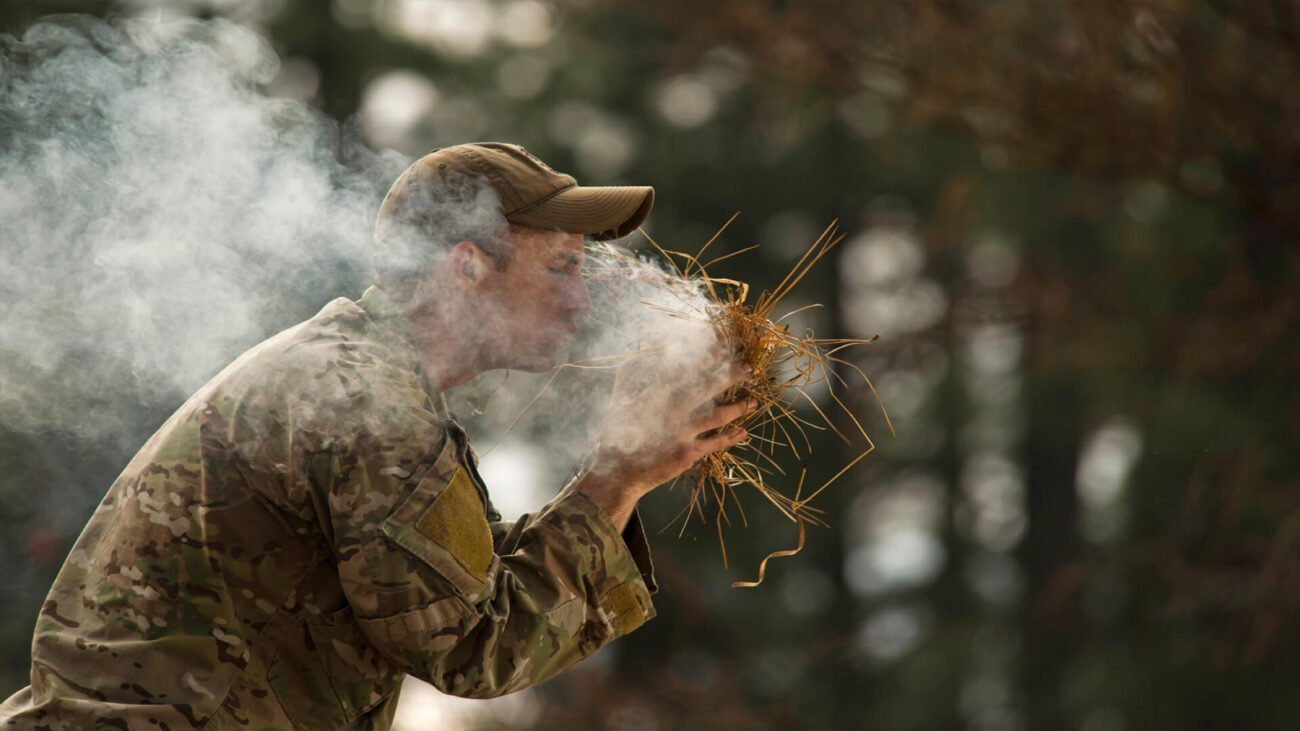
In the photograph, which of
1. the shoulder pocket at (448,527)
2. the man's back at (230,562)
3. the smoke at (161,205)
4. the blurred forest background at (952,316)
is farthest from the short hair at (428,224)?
the blurred forest background at (952,316)

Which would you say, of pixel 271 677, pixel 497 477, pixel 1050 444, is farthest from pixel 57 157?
pixel 1050 444

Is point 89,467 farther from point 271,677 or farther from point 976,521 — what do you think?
point 976,521

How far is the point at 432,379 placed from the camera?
273 cm

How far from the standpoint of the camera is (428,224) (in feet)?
8.87

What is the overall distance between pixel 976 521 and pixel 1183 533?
3501mm

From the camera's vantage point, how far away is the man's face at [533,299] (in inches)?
109

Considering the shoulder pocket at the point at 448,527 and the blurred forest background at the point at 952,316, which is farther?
the blurred forest background at the point at 952,316

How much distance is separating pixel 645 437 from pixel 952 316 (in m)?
7.01

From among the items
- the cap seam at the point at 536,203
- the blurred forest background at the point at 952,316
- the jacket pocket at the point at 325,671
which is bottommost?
the blurred forest background at the point at 952,316

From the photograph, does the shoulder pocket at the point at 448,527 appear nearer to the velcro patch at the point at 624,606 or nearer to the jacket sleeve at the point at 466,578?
the jacket sleeve at the point at 466,578

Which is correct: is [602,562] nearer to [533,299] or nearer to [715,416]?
[715,416]

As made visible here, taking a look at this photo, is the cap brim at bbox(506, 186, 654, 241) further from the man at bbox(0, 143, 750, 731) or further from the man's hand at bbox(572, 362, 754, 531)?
the man's hand at bbox(572, 362, 754, 531)

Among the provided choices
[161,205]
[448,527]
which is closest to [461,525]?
[448,527]

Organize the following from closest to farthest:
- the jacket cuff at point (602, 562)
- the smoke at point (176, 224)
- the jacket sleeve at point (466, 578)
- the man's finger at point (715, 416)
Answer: the jacket sleeve at point (466, 578) → the jacket cuff at point (602, 562) → the man's finger at point (715, 416) → the smoke at point (176, 224)
